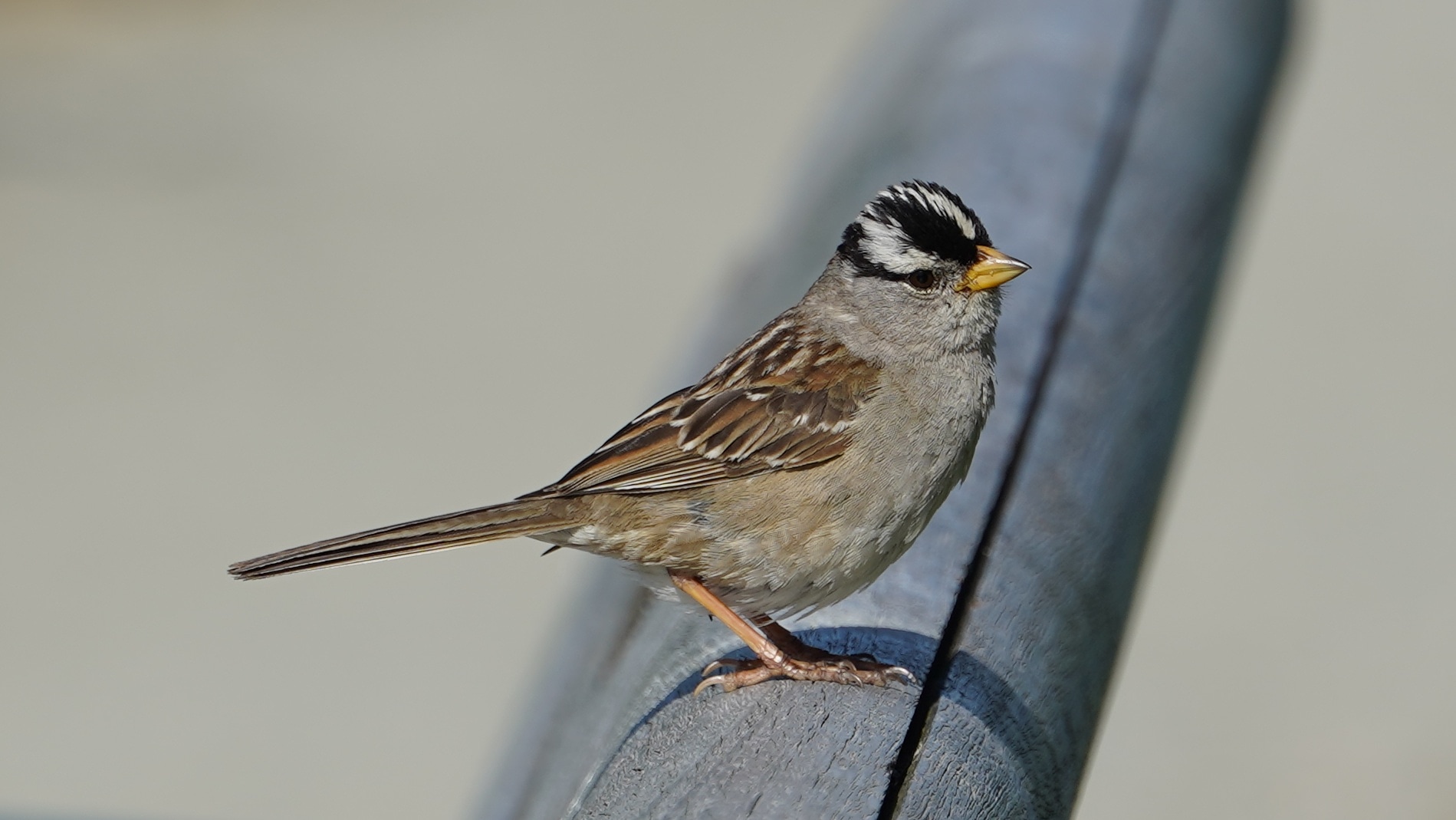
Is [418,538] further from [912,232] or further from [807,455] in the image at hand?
[912,232]

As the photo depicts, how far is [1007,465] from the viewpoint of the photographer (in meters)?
2.76

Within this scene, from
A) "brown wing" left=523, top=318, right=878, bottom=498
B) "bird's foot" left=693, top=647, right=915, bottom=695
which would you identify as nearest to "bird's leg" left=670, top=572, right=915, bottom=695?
"bird's foot" left=693, top=647, right=915, bottom=695

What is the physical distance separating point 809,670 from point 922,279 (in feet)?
3.31

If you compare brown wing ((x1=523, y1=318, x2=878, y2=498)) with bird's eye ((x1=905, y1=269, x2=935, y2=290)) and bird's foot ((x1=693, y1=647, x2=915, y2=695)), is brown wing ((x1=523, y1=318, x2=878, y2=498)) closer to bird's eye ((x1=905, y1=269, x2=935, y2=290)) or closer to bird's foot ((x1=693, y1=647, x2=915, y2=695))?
bird's eye ((x1=905, y1=269, x2=935, y2=290))

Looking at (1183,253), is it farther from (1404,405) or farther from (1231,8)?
(1404,405)

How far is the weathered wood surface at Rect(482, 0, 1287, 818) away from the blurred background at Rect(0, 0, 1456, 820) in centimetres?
81

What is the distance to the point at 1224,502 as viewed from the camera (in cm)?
674

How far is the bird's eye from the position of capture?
10.5 ft

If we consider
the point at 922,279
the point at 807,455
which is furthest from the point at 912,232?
the point at 807,455

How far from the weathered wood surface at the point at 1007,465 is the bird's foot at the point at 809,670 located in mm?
30

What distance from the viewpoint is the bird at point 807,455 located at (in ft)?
9.14

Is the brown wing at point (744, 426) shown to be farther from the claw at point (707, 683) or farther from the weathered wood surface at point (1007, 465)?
the claw at point (707, 683)

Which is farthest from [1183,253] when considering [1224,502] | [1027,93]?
[1224,502]

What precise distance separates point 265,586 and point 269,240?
2721mm
